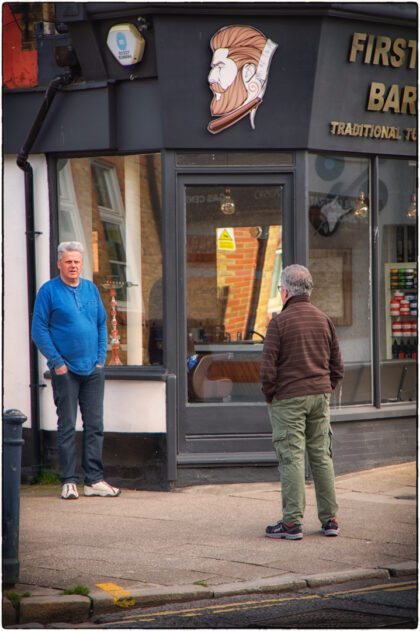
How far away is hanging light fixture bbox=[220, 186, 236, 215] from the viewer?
9.59m

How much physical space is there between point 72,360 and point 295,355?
257 cm

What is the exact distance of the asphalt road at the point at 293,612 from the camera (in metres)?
4.95

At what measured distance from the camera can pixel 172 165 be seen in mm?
9352

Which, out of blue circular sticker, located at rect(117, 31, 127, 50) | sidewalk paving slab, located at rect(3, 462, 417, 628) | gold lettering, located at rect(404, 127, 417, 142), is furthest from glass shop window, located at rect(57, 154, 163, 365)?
gold lettering, located at rect(404, 127, 417, 142)

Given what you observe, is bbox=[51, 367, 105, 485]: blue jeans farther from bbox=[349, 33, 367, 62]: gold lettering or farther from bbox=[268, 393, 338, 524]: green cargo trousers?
bbox=[349, 33, 367, 62]: gold lettering

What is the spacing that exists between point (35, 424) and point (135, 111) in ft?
11.0

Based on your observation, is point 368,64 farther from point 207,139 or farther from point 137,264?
point 137,264

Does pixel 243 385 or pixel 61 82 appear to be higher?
pixel 61 82

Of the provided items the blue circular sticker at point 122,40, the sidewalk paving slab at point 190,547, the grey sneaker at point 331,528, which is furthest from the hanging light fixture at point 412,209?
the grey sneaker at point 331,528

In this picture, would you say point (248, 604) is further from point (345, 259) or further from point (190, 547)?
point (345, 259)

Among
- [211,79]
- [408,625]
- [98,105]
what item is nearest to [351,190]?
[211,79]

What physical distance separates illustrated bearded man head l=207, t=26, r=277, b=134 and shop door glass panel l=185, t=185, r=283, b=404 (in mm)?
746

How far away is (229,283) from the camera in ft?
32.0

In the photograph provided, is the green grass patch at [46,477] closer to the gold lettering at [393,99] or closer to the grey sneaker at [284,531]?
the grey sneaker at [284,531]
